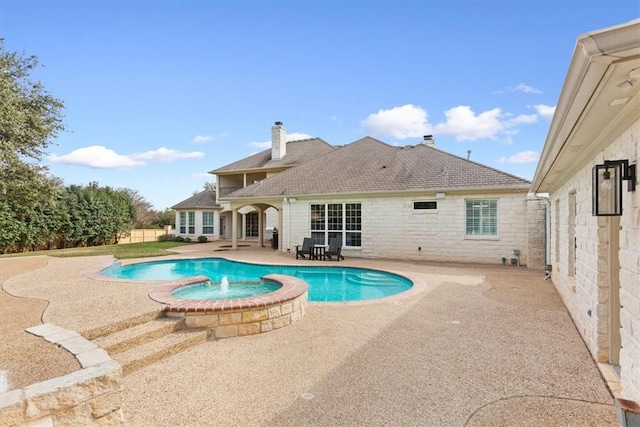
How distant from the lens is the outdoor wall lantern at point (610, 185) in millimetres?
3243

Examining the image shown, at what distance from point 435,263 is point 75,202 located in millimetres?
23560

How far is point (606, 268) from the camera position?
448 cm

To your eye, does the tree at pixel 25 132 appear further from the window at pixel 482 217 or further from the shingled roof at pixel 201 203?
the window at pixel 482 217

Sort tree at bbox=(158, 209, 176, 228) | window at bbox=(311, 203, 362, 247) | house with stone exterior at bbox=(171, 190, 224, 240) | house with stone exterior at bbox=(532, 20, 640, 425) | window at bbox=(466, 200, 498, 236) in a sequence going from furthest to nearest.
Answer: tree at bbox=(158, 209, 176, 228), house with stone exterior at bbox=(171, 190, 224, 240), window at bbox=(311, 203, 362, 247), window at bbox=(466, 200, 498, 236), house with stone exterior at bbox=(532, 20, 640, 425)

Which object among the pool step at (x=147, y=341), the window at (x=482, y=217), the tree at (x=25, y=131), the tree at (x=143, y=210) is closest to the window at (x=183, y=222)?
the tree at (x=143, y=210)

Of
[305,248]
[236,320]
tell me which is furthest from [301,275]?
[236,320]

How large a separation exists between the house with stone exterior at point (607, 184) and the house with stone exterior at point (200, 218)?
1010 inches

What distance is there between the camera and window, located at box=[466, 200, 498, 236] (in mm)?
14016

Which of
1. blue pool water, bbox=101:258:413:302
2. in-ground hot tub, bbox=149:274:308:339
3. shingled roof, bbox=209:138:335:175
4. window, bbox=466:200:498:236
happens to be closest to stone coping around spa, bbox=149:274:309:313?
in-ground hot tub, bbox=149:274:308:339

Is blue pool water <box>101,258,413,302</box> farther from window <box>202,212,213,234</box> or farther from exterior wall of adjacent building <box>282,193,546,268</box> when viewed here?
window <box>202,212,213,234</box>

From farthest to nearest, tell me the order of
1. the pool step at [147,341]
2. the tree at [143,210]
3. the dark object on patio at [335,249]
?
the tree at [143,210], the dark object on patio at [335,249], the pool step at [147,341]

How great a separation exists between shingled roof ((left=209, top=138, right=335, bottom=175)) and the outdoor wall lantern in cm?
2334

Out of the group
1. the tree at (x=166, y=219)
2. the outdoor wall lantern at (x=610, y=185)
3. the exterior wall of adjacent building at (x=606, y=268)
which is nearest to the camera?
the exterior wall of adjacent building at (x=606, y=268)

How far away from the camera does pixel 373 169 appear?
18.0m
